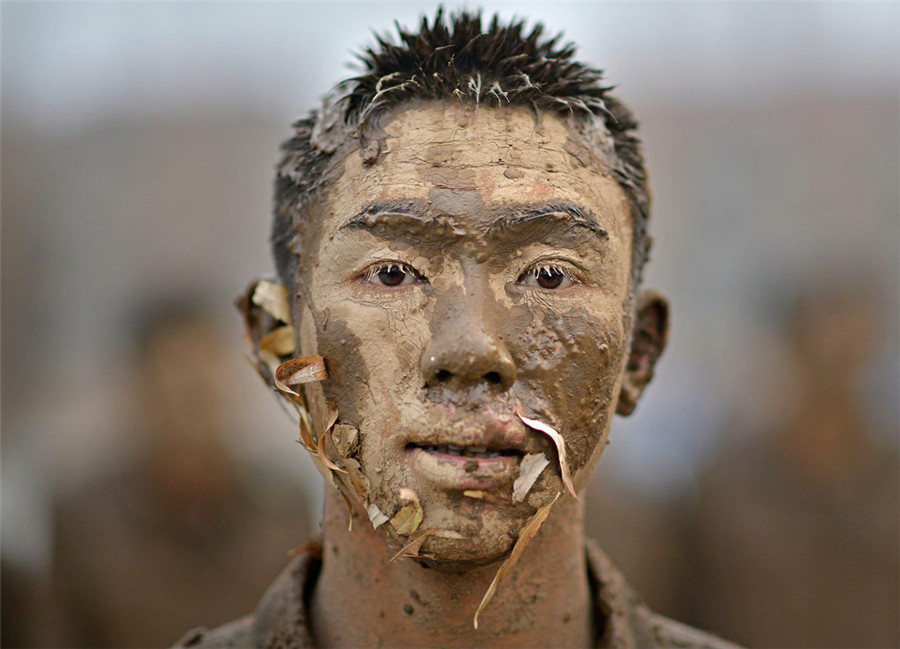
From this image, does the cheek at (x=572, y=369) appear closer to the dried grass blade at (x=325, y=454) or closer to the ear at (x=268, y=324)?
the dried grass blade at (x=325, y=454)

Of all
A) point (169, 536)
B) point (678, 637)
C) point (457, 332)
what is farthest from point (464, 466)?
point (169, 536)

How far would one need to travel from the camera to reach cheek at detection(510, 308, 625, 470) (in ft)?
6.59

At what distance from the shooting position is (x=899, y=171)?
7355 mm

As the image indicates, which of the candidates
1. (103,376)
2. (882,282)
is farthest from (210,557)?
(882,282)

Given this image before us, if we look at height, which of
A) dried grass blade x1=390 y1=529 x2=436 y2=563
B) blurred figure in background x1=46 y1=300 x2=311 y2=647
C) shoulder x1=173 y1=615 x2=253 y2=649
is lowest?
blurred figure in background x1=46 y1=300 x2=311 y2=647

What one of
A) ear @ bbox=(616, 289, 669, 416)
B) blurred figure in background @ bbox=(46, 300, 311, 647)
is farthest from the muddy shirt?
blurred figure in background @ bbox=(46, 300, 311, 647)

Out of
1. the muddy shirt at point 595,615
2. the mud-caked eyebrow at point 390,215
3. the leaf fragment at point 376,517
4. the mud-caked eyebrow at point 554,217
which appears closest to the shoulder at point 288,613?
the muddy shirt at point 595,615

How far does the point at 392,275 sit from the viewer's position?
2.10 metres

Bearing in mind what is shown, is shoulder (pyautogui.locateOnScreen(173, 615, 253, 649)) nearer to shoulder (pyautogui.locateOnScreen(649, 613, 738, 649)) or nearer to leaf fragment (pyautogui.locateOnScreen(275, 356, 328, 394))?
leaf fragment (pyautogui.locateOnScreen(275, 356, 328, 394))

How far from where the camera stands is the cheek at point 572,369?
6.59 ft

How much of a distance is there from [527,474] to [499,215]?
561 millimetres

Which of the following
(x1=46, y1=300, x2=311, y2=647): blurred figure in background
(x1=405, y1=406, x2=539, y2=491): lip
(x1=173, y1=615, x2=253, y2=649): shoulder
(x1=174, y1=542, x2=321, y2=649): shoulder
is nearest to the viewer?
(x1=405, y1=406, x2=539, y2=491): lip

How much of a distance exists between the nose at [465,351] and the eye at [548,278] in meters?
0.15

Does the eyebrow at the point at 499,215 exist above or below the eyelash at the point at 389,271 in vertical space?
above
